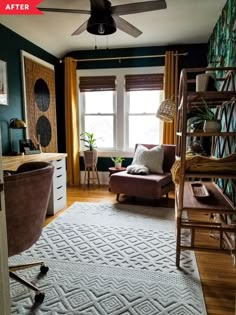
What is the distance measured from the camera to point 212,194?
2445mm

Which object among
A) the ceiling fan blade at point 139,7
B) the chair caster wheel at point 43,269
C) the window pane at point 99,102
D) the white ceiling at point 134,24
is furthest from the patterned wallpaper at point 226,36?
the chair caster wheel at point 43,269

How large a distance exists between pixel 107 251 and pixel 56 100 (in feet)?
11.6

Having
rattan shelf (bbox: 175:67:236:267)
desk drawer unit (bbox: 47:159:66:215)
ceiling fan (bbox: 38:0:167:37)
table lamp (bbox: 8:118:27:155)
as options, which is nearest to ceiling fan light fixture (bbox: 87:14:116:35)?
ceiling fan (bbox: 38:0:167:37)

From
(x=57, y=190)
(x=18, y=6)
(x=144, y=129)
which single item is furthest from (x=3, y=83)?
(x=144, y=129)

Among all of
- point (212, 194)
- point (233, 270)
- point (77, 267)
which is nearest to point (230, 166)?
point (212, 194)

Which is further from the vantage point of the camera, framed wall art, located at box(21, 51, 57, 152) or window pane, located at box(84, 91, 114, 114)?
window pane, located at box(84, 91, 114, 114)

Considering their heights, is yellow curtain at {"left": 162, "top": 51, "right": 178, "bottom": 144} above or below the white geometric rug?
above

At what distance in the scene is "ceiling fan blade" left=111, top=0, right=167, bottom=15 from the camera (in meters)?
2.23

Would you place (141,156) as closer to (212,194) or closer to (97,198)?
(97,198)

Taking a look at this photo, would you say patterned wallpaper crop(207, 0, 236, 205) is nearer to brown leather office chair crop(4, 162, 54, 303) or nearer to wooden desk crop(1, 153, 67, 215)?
brown leather office chair crop(4, 162, 54, 303)

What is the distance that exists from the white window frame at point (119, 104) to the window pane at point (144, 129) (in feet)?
0.46

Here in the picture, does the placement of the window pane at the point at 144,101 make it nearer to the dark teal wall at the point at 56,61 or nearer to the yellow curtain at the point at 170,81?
the yellow curtain at the point at 170,81

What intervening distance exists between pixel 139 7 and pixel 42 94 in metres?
2.54

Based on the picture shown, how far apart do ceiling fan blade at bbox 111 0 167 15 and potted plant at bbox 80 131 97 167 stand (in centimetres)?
259
